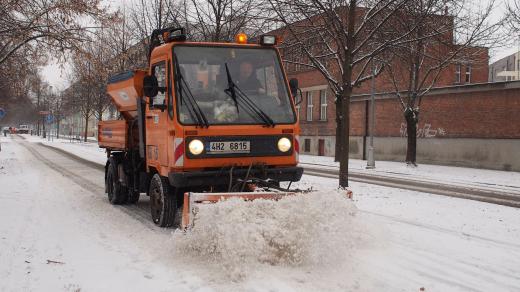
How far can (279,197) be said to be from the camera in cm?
556

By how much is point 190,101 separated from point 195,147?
64cm

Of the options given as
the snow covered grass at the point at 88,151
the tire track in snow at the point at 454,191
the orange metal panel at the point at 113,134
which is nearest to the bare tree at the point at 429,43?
the tire track in snow at the point at 454,191

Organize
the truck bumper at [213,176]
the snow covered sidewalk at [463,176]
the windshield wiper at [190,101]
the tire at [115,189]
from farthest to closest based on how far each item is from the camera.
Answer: the snow covered sidewalk at [463,176] < the tire at [115,189] < the windshield wiper at [190,101] < the truck bumper at [213,176]

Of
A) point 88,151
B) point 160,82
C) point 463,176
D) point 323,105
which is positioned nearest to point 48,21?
point 160,82

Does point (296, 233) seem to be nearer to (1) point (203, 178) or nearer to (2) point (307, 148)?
(1) point (203, 178)

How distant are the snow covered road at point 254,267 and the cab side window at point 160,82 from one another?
72.2 inches

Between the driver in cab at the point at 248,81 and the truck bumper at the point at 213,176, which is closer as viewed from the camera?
the truck bumper at the point at 213,176

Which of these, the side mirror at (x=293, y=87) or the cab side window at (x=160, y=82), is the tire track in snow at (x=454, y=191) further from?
the cab side window at (x=160, y=82)

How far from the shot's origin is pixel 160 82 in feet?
23.1

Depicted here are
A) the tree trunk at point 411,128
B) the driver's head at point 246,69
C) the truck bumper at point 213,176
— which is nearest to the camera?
the truck bumper at point 213,176

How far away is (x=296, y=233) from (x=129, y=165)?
15.6 feet

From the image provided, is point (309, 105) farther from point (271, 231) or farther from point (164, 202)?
point (271, 231)

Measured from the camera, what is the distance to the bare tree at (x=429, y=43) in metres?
13.0

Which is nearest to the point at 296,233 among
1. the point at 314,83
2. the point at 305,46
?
the point at 305,46
